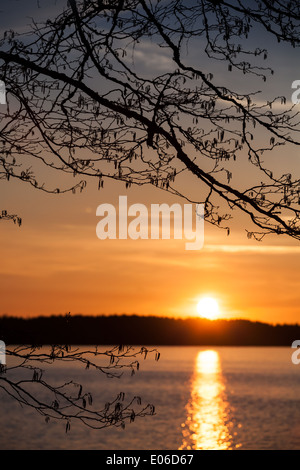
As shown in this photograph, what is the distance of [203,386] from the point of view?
375ft

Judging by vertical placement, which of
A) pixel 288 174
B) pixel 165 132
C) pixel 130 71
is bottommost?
pixel 288 174

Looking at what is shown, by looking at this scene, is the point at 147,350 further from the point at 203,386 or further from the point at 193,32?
the point at 203,386

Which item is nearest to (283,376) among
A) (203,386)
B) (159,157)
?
(203,386)

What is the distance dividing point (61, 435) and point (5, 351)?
51.3m

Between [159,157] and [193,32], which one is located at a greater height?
[193,32]

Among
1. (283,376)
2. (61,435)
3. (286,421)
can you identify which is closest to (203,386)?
(283,376)

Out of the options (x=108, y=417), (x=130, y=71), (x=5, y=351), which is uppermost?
(x=130, y=71)

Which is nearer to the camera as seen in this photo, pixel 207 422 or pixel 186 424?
pixel 186 424

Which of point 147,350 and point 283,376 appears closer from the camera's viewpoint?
point 147,350

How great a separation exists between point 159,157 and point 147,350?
1689 mm

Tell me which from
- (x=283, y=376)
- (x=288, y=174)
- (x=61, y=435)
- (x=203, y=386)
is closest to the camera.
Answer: (x=288, y=174)

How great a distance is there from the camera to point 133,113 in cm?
605

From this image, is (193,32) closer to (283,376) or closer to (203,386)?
(203,386)
